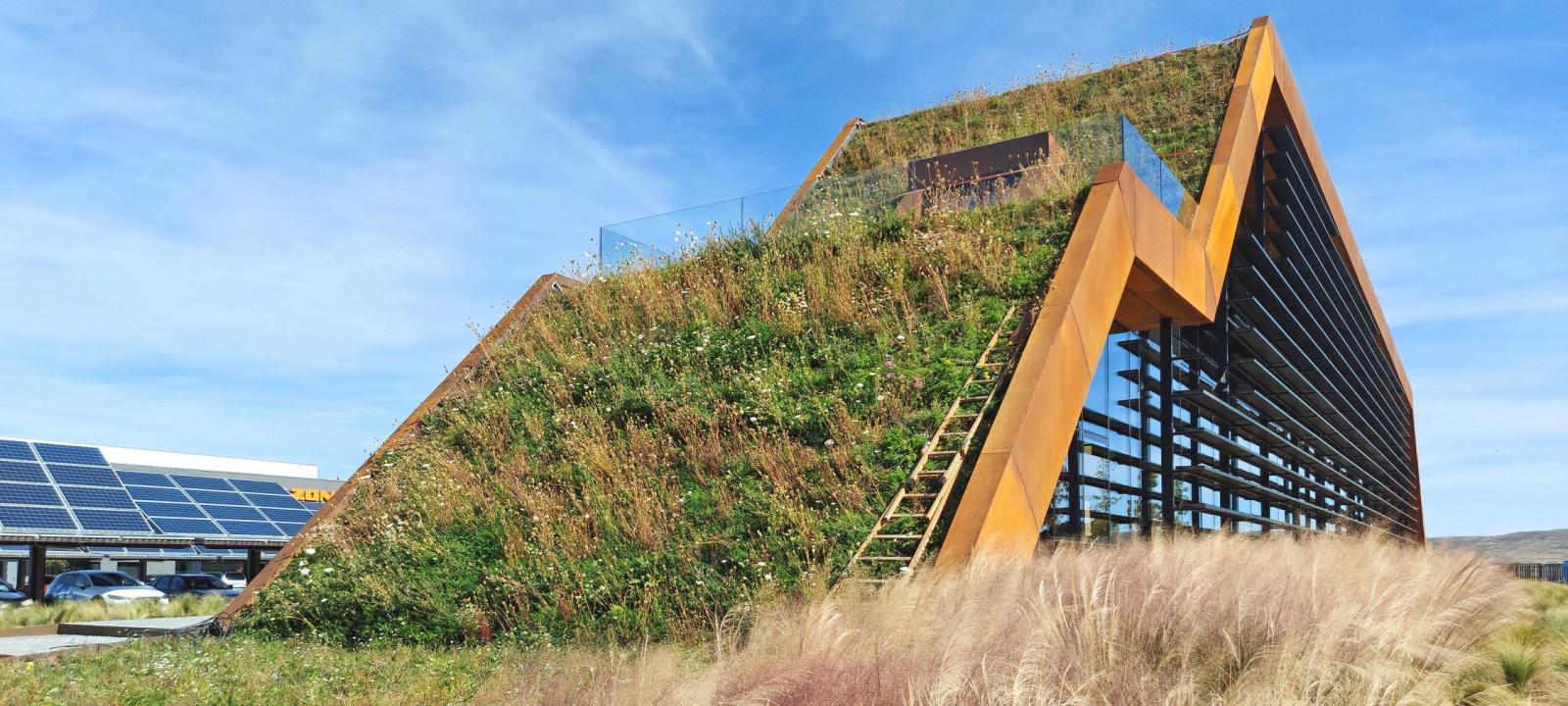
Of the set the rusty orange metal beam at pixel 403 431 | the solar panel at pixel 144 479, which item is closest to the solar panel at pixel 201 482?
the solar panel at pixel 144 479

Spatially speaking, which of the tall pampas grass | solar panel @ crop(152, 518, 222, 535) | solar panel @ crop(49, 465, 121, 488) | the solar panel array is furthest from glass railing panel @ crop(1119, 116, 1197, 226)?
solar panel @ crop(49, 465, 121, 488)

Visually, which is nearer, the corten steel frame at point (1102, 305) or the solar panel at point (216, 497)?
the corten steel frame at point (1102, 305)

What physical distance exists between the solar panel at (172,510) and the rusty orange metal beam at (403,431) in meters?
9.73

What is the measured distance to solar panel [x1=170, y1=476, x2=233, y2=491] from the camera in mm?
27688

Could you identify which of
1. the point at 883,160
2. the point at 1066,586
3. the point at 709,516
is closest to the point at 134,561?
the point at 883,160

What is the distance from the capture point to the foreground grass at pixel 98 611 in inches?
653

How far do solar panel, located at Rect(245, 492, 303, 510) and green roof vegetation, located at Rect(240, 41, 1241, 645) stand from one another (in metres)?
15.5

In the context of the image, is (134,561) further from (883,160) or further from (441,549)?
(441,549)

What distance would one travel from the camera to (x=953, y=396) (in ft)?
32.3

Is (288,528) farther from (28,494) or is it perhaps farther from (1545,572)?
(1545,572)

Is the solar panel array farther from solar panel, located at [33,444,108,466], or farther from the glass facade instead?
the glass facade

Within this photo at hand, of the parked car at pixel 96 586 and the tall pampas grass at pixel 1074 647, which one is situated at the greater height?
the tall pampas grass at pixel 1074 647

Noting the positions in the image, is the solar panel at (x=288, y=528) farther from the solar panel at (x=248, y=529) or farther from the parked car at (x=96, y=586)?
the parked car at (x=96, y=586)

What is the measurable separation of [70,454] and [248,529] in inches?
170
